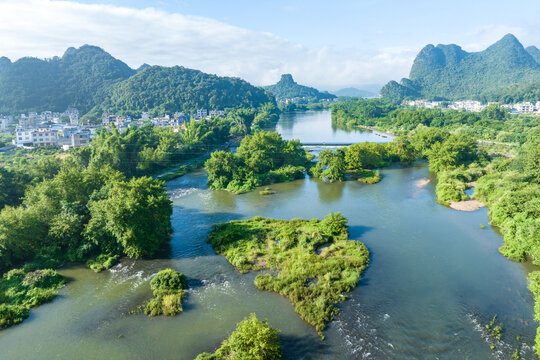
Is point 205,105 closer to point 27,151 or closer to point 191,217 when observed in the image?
point 27,151

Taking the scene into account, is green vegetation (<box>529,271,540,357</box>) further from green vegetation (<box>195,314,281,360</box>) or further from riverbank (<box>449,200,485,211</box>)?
riverbank (<box>449,200,485,211</box>)

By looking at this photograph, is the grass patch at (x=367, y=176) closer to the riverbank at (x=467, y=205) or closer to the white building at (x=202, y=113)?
the riverbank at (x=467, y=205)

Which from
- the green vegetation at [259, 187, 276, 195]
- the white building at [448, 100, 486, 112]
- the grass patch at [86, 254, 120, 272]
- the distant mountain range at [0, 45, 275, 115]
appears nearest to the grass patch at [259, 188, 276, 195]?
the green vegetation at [259, 187, 276, 195]

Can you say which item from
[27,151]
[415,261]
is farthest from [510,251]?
[27,151]

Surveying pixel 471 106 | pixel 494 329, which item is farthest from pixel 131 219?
pixel 471 106

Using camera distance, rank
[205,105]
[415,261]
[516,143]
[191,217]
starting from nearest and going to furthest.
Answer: [415,261] < [191,217] < [516,143] < [205,105]

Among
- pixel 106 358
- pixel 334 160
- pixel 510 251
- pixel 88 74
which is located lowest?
pixel 106 358

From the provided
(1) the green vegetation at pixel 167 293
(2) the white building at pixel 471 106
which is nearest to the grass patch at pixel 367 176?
(1) the green vegetation at pixel 167 293
